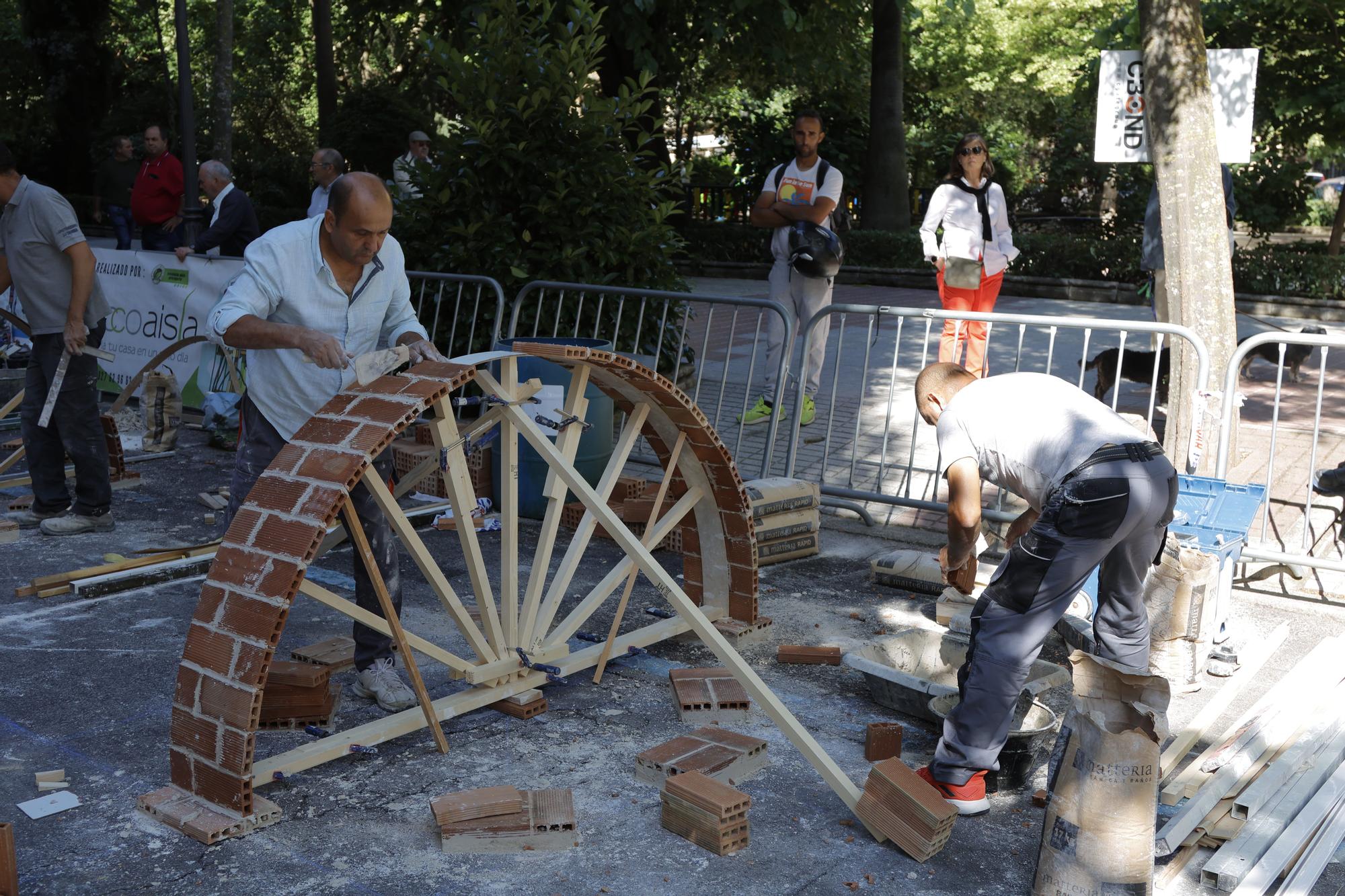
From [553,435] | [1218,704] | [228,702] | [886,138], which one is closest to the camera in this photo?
[228,702]

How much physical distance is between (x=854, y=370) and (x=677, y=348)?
111 inches

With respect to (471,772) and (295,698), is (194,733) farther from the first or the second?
(471,772)

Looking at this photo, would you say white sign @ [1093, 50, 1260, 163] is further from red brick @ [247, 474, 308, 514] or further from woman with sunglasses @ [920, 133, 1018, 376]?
red brick @ [247, 474, 308, 514]

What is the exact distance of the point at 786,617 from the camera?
19.6ft

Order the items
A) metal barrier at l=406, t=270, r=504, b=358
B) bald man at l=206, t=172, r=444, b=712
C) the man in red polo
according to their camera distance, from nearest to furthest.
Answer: bald man at l=206, t=172, r=444, b=712
metal barrier at l=406, t=270, r=504, b=358
the man in red polo

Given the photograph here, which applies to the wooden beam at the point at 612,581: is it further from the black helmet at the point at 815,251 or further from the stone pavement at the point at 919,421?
the black helmet at the point at 815,251

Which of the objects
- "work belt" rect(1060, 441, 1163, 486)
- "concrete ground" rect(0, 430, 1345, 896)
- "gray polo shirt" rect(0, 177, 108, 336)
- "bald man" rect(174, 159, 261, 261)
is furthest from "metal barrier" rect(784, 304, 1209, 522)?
"bald man" rect(174, 159, 261, 261)

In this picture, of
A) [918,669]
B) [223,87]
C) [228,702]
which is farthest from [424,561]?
[223,87]

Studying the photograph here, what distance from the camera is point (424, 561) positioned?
434cm

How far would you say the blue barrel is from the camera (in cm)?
735

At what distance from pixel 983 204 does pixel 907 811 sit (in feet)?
20.9

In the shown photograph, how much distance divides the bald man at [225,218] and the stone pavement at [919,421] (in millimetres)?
3938

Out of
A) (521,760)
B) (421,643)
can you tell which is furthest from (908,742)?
(421,643)

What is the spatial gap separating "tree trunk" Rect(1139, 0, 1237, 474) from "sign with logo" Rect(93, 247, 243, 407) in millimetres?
6745
